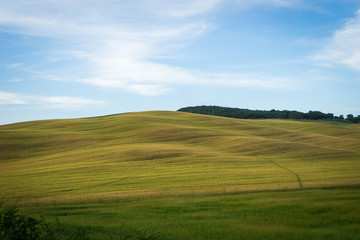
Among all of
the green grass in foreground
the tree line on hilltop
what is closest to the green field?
the green grass in foreground

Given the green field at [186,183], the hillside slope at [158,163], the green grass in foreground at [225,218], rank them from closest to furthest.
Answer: the green grass in foreground at [225,218]
the green field at [186,183]
the hillside slope at [158,163]

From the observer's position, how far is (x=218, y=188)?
1767 cm

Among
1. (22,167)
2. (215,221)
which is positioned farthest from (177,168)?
(215,221)

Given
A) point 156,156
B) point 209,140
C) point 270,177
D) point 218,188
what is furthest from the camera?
point 209,140

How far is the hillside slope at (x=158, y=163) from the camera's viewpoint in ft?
61.0

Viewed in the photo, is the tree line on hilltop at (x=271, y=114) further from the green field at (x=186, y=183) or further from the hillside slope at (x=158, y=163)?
the green field at (x=186, y=183)

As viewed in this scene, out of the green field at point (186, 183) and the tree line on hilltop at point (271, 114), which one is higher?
the tree line on hilltop at point (271, 114)

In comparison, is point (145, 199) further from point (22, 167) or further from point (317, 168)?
point (22, 167)

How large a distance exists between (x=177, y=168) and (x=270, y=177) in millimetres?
7518

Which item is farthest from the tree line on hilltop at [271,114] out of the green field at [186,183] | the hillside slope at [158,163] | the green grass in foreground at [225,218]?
the green grass in foreground at [225,218]

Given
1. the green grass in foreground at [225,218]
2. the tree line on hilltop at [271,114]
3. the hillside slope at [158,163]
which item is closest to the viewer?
the green grass in foreground at [225,218]

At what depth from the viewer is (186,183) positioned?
19734mm

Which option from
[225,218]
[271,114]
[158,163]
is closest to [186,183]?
[158,163]

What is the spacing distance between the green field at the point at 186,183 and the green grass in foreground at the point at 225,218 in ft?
0.10
